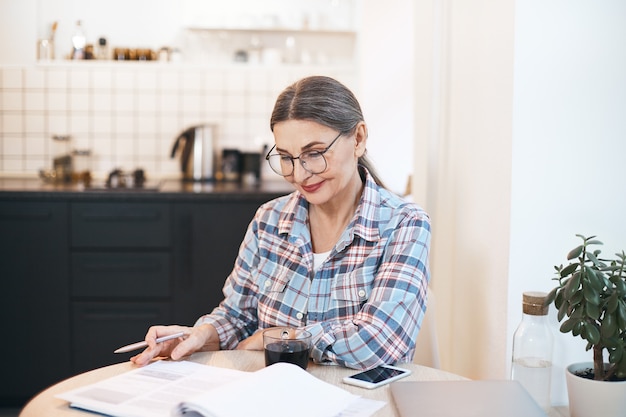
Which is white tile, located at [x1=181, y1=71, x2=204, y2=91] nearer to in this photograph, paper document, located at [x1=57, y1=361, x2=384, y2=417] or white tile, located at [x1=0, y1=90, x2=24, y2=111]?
white tile, located at [x1=0, y1=90, x2=24, y2=111]

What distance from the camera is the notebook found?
1203 millimetres

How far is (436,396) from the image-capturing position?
1276 mm

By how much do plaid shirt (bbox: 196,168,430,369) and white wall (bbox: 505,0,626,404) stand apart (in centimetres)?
27

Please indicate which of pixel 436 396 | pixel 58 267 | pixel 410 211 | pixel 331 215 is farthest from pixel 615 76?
pixel 58 267

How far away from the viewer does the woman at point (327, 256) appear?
1.57 metres

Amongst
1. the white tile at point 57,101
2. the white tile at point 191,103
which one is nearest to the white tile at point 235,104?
the white tile at point 191,103

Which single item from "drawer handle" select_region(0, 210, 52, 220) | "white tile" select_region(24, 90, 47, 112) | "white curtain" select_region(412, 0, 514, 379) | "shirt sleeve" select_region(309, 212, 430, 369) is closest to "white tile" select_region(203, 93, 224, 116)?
"white tile" select_region(24, 90, 47, 112)

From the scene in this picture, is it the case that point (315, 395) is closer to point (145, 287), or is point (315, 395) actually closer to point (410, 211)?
point (410, 211)

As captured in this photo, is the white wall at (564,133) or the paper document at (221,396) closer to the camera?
the paper document at (221,396)

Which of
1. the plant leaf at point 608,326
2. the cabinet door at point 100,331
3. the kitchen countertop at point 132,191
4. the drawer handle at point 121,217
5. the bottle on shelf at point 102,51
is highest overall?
the bottle on shelf at point 102,51

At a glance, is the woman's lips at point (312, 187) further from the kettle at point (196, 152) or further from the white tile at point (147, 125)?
the white tile at point (147, 125)

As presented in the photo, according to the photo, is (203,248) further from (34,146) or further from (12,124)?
(12,124)

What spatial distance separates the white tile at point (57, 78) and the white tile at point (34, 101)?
0.24 ft

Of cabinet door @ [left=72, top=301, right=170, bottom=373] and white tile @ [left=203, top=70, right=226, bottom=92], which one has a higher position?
white tile @ [left=203, top=70, right=226, bottom=92]
